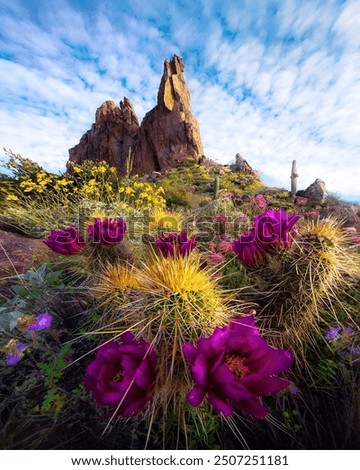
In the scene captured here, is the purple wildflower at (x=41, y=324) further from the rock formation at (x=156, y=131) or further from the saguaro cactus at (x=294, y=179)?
the rock formation at (x=156, y=131)

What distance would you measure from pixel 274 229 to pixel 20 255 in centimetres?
325

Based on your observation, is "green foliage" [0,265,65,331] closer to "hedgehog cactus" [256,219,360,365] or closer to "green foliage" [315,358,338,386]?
"hedgehog cactus" [256,219,360,365]

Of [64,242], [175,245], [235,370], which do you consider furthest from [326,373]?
[64,242]

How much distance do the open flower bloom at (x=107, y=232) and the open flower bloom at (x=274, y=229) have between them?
0.81 meters

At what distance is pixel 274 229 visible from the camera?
1517 mm

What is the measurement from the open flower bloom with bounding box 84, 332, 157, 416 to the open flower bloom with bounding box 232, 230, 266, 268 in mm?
770

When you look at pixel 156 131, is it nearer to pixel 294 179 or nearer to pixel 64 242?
pixel 294 179

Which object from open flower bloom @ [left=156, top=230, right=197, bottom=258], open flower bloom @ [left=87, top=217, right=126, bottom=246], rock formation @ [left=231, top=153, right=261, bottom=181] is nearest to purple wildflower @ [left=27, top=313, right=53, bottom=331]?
open flower bloom @ [left=87, top=217, right=126, bottom=246]

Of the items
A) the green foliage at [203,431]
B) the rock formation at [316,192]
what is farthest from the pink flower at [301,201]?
the green foliage at [203,431]

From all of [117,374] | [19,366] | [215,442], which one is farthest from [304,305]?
[19,366]

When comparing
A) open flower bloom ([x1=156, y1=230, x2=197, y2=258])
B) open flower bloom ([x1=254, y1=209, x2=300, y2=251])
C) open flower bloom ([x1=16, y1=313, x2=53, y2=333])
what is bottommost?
open flower bloom ([x1=16, y1=313, x2=53, y2=333])

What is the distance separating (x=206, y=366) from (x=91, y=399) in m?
0.75

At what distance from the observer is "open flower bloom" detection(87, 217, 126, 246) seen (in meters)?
1.80

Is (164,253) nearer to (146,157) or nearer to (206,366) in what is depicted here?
(206,366)
